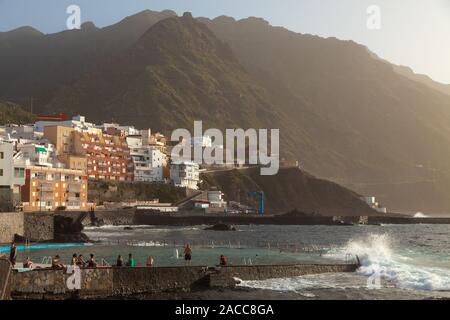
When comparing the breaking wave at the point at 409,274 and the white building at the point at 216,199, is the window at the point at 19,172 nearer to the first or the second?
A: the breaking wave at the point at 409,274

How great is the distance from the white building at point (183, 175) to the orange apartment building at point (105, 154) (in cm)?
1450

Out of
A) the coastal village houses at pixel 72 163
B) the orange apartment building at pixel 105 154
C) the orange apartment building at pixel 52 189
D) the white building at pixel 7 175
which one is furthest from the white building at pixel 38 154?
the white building at pixel 7 175

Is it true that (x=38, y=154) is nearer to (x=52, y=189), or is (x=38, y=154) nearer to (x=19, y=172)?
(x=52, y=189)

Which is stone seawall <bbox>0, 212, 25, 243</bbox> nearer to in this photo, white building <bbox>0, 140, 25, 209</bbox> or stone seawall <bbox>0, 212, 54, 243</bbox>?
stone seawall <bbox>0, 212, 54, 243</bbox>

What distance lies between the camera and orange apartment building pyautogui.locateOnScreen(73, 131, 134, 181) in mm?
146750

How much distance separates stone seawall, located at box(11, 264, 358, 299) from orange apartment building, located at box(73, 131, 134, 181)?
111502 millimetres

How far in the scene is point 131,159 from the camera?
162m

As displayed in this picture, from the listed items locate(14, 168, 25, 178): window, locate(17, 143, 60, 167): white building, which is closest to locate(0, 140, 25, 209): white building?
locate(14, 168, 25, 178): window

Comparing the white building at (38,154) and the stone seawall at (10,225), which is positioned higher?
the white building at (38,154)

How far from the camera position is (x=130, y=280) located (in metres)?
32.9

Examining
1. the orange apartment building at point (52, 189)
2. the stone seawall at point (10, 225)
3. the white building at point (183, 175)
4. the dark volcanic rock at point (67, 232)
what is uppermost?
the white building at point (183, 175)

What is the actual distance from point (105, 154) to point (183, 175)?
1045 inches

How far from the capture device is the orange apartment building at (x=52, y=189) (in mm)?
97688

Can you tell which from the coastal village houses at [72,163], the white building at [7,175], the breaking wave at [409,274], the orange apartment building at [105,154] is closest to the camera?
the breaking wave at [409,274]
